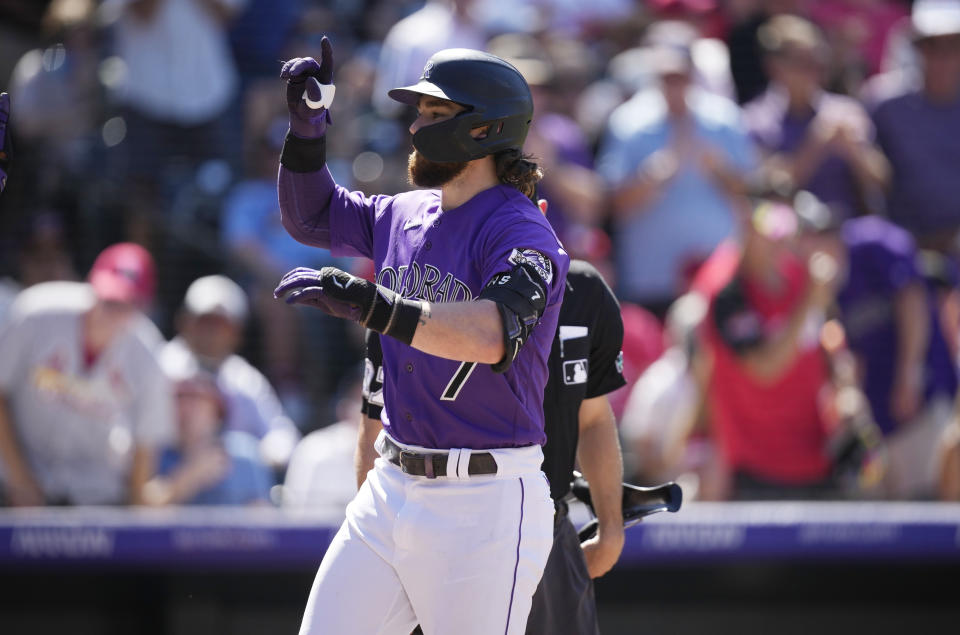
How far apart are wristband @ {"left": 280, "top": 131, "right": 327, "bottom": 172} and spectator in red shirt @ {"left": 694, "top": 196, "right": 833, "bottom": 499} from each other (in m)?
2.96

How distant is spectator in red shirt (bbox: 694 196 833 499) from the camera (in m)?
5.67

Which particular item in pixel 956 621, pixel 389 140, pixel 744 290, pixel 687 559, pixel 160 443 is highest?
pixel 389 140

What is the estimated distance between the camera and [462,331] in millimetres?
2568

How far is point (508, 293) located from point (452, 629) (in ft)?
2.47

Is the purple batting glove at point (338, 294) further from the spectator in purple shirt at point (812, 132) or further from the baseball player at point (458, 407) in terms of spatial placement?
the spectator in purple shirt at point (812, 132)

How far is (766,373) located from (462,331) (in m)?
3.41

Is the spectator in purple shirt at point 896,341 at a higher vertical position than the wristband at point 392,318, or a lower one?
lower

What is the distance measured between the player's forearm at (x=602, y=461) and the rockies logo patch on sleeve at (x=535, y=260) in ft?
2.29

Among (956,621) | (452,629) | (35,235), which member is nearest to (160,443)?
(35,235)

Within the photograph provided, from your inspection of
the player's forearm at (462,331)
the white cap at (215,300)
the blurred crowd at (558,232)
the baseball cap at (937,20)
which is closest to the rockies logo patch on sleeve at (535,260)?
the player's forearm at (462,331)

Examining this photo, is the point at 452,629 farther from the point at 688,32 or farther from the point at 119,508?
the point at 688,32

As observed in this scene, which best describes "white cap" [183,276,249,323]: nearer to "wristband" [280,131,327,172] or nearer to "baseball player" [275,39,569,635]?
"wristband" [280,131,327,172]

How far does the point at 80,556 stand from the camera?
4980mm

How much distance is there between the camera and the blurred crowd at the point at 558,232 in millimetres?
5555
